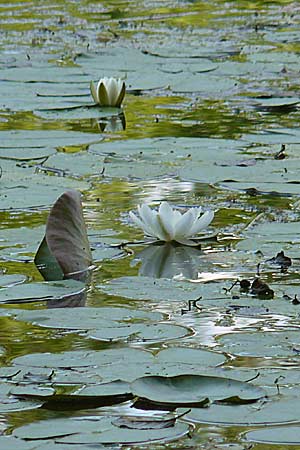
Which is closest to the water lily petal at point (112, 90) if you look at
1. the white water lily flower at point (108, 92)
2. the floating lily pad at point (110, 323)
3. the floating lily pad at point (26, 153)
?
the white water lily flower at point (108, 92)

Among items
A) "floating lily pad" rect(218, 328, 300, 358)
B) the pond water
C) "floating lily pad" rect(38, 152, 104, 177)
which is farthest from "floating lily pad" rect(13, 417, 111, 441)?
"floating lily pad" rect(38, 152, 104, 177)

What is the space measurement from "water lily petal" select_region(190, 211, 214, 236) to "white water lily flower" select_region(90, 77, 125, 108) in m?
1.76

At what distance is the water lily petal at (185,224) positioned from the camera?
2.81 meters

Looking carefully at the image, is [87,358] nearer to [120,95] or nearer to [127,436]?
[127,436]

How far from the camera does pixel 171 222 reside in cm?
283

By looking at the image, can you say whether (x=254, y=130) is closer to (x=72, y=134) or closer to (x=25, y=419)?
(x=72, y=134)

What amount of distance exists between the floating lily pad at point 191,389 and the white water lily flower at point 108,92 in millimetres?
2750

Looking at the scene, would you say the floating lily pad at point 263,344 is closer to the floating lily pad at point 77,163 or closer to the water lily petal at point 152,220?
the water lily petal at point 152,220

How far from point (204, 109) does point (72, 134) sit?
2.36 feet

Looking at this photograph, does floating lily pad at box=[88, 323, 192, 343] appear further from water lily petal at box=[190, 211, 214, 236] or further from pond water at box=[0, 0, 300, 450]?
water lily petal at box=[190, 211, 214, 236]

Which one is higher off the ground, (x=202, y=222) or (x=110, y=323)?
(x=202, y=222)

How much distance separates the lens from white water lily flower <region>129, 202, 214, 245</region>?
281cm

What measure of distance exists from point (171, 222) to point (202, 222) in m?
0.07

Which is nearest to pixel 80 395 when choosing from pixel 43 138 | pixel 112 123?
pixel 43 138
